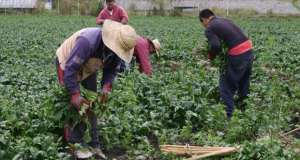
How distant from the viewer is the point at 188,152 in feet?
14.6

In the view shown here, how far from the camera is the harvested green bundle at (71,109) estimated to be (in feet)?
14.3

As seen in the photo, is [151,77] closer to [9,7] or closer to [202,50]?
[202,50]

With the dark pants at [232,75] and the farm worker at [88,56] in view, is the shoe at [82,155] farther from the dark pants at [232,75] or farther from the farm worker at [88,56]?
the dark pants at [232,75]

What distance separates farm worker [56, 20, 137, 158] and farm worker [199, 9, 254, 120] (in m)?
2.15

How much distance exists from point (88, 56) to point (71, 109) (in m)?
0.64

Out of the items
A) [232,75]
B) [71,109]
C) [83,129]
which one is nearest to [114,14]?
[232,75]

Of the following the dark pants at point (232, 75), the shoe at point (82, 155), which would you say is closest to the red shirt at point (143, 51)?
the dark pants at point (232, 75)

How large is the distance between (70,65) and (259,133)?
2279mm

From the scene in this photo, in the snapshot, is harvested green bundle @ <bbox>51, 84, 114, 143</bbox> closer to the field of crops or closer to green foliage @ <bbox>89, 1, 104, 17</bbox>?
the field of crops

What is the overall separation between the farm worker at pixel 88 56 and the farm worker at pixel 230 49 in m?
2.15

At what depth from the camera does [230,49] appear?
628 centimetres

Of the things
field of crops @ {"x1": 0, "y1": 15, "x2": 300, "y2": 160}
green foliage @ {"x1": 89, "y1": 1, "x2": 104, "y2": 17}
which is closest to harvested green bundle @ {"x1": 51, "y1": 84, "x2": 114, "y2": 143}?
field of crops @ {"x1": 0, "y1": 15, "x2": 300, "y2": 160}

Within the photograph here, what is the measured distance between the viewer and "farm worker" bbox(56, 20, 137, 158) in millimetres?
4141

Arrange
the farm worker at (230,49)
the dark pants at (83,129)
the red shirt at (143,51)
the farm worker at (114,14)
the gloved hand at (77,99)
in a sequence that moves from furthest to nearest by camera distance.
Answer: the farm worker at (114,14), the red shirt at (143,51), the farm worker at (230,49), the dark pants at (83,129), the gloved hand at (77,99)
